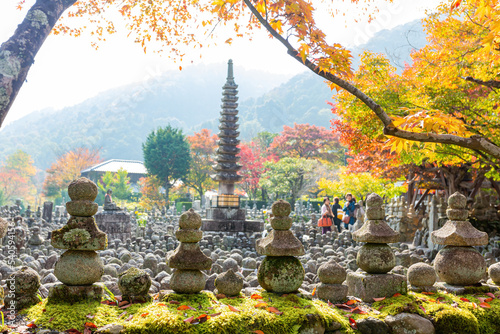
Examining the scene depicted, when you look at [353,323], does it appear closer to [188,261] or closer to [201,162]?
[188,261]

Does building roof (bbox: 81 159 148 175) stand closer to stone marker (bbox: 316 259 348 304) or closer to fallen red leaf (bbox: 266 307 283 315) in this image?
stone marker (bbox: 316 259 348 304)

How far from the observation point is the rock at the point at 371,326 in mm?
3609

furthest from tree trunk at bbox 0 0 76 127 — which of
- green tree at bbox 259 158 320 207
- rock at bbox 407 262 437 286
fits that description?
green tree at bbox 259 158 320 207

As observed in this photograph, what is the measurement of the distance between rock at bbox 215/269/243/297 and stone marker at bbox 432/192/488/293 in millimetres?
2344

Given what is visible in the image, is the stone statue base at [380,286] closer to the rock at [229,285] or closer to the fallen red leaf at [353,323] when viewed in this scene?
the fallen red leaf at [353,323]

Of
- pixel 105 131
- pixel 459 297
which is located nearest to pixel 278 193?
pixel 459 297

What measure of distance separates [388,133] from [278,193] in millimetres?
30144

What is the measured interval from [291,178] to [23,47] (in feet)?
91.6

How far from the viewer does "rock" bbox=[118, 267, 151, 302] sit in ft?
11.8

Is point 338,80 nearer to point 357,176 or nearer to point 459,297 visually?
point 459,297

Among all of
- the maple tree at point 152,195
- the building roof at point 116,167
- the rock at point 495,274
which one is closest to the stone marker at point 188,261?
the rock at point 495,274

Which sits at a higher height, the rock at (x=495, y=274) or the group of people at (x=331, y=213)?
the group of people at (x=331, y=213)

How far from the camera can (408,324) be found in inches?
145

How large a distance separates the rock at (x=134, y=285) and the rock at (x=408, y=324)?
2.23 metres
